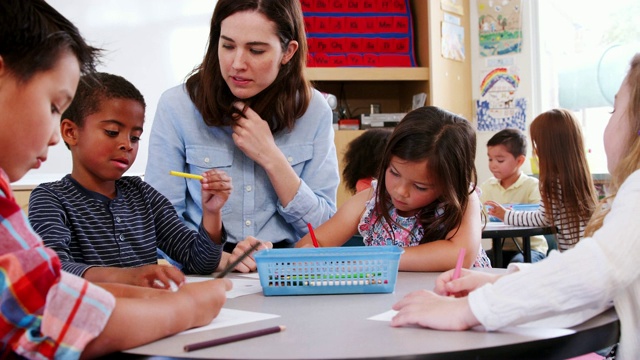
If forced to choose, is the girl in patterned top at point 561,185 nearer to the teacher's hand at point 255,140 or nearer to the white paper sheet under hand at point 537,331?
the teacher's hand at point 255,140

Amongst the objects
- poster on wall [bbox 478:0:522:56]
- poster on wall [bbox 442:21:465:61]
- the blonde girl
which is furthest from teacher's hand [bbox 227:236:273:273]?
poster on wall [bbox 478:0:522:56]

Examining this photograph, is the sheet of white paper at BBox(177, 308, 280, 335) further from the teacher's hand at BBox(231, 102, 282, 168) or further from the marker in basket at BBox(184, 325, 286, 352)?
the teacher's hand at BBox(231, 102, 282, 168)

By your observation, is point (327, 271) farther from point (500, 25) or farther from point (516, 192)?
point (500, 25)

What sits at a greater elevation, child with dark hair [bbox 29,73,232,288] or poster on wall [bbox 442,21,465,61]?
poster on wall [bbox 442,21,465,61]

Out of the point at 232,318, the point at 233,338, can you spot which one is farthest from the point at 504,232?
the point at 233,338

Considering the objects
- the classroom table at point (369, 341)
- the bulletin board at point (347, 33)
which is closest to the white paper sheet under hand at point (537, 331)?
the classroom table at point (369, 341)

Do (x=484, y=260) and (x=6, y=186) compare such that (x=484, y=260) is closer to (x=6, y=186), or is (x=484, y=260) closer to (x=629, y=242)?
(x=629, y=242)

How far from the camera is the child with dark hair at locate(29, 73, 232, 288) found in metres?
1.44

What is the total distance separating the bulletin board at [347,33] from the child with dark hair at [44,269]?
321cm

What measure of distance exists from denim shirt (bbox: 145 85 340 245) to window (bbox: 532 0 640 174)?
117 inches

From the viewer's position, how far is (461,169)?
166 centimetres

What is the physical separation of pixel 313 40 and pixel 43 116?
11.1 feet

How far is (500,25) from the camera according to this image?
15.0 ft

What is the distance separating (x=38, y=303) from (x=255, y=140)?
100 cm
